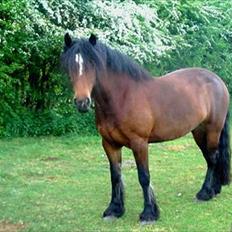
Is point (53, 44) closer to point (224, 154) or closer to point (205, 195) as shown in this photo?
point (224, 154)

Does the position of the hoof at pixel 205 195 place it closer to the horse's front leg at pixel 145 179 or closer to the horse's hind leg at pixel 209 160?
the horse's hind leg at pixel 209 160

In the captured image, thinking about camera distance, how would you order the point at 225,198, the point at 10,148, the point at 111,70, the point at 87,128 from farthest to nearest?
the point at 87,128 → the point at 10,148 → the point at 225,198 → the point at 111,70

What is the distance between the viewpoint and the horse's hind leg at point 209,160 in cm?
643

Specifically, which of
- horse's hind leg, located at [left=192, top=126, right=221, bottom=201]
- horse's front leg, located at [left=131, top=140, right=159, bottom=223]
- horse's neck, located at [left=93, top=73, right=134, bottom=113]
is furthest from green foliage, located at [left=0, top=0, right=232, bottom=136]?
horse's front leg, located at [left=131, top=140, right=159, bottom=223]

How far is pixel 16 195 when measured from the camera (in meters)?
6.66

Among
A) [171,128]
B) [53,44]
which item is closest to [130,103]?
[171,128]

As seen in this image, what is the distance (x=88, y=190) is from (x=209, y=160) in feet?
5.25

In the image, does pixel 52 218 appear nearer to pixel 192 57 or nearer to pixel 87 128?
pixel 87 128

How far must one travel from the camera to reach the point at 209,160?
660 cm

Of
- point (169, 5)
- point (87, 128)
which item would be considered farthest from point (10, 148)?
point (169, 5)

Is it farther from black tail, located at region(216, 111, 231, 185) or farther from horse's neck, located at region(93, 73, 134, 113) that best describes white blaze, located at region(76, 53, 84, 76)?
black tail, located at region(216, 111, 231, 185)

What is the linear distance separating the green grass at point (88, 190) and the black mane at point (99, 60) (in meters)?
1.58

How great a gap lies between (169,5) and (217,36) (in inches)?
125

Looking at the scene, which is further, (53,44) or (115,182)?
(53,44)
